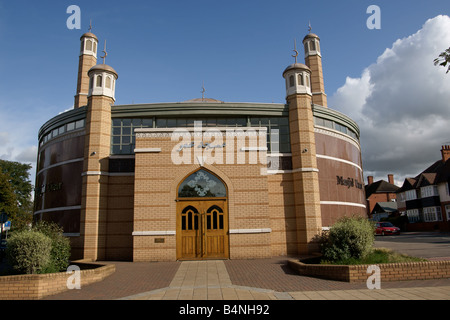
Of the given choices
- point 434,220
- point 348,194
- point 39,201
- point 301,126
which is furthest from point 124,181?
point 434,220

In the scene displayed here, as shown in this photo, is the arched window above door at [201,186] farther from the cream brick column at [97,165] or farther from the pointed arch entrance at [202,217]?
the cream brick column at [97,165]

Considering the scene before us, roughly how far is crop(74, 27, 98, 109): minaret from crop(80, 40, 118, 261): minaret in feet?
14.5

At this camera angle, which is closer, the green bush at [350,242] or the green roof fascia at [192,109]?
the green bush at [350,242]

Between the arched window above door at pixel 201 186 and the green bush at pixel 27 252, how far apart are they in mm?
5781

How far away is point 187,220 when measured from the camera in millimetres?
13562

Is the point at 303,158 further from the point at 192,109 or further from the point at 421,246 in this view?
the point at 421,246

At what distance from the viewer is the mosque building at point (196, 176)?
44.2 feet

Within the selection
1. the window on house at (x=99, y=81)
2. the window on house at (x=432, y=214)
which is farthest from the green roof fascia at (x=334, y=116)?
the window on house at (x=432, y=214)

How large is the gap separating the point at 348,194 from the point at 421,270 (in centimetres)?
900

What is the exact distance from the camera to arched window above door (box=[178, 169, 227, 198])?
45.2 feet

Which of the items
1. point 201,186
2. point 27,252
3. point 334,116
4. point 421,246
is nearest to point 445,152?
point 421,246

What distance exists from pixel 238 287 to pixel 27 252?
18.8 feet
